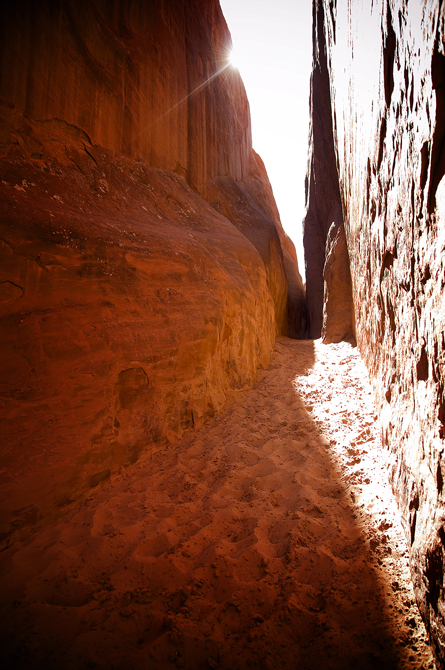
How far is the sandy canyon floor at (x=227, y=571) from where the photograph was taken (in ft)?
4.06

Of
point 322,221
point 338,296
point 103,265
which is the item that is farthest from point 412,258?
point 322,221

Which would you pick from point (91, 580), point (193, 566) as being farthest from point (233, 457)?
point (91, 580)

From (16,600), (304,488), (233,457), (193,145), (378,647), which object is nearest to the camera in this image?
(378,647)

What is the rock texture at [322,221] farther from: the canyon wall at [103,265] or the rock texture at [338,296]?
the canyon wall at [103,265]

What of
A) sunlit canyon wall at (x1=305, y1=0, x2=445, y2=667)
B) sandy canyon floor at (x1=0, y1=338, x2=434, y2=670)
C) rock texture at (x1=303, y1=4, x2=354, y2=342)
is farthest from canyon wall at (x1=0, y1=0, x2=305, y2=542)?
sunlit canyon wall at (x1=305, y1=0, x2=445, y2=667)

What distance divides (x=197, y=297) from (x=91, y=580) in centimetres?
237

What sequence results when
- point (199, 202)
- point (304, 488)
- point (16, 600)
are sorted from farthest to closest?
point (199, 202)
point (304, 488)
point (16, 600)

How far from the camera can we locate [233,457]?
8.54ft

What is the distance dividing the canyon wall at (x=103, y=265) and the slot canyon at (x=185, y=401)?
2 cm

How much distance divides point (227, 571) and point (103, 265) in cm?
220

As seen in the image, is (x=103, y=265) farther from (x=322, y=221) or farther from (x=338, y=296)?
(x=322, y=221)

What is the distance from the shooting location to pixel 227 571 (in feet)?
5.17

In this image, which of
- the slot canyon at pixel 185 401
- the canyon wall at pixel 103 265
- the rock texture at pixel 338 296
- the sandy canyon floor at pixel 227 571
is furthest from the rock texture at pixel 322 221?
the sandy canyon floor at pixel 227 571

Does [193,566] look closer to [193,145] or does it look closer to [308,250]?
[193,145]
